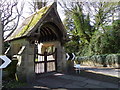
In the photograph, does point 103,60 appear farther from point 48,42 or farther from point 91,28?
point 48,42

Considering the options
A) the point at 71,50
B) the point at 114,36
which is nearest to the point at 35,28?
the point at 114,36

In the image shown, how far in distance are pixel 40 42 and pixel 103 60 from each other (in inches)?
345

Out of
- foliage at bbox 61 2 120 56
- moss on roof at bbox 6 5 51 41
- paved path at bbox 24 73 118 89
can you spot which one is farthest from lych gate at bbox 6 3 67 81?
foliage at bbox 61 2 120 56

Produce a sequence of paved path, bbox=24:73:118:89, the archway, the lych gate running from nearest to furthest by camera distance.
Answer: paved path, bbox=24:73:118:89
the lych gate
the archway

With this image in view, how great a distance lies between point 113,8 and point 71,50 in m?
9.65

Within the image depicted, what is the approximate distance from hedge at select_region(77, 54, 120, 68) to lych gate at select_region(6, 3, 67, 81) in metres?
7.74

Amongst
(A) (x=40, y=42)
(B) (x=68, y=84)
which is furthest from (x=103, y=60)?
(B) (x=68, y=84)

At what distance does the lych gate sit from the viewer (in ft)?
21.3

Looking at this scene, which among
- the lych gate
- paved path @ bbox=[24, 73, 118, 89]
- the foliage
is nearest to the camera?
paved path @ bbox=[24, 73, 118, 89]

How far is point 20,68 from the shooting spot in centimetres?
636

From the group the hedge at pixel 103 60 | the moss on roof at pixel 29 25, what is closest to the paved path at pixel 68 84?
the moss on roof at pixel 29 25

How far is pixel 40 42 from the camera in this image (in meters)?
10.1

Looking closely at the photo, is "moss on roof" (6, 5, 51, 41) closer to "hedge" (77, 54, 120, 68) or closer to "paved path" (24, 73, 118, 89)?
"paved path" (24, 73, 118, 89)

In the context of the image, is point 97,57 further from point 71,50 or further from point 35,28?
point 35,28
